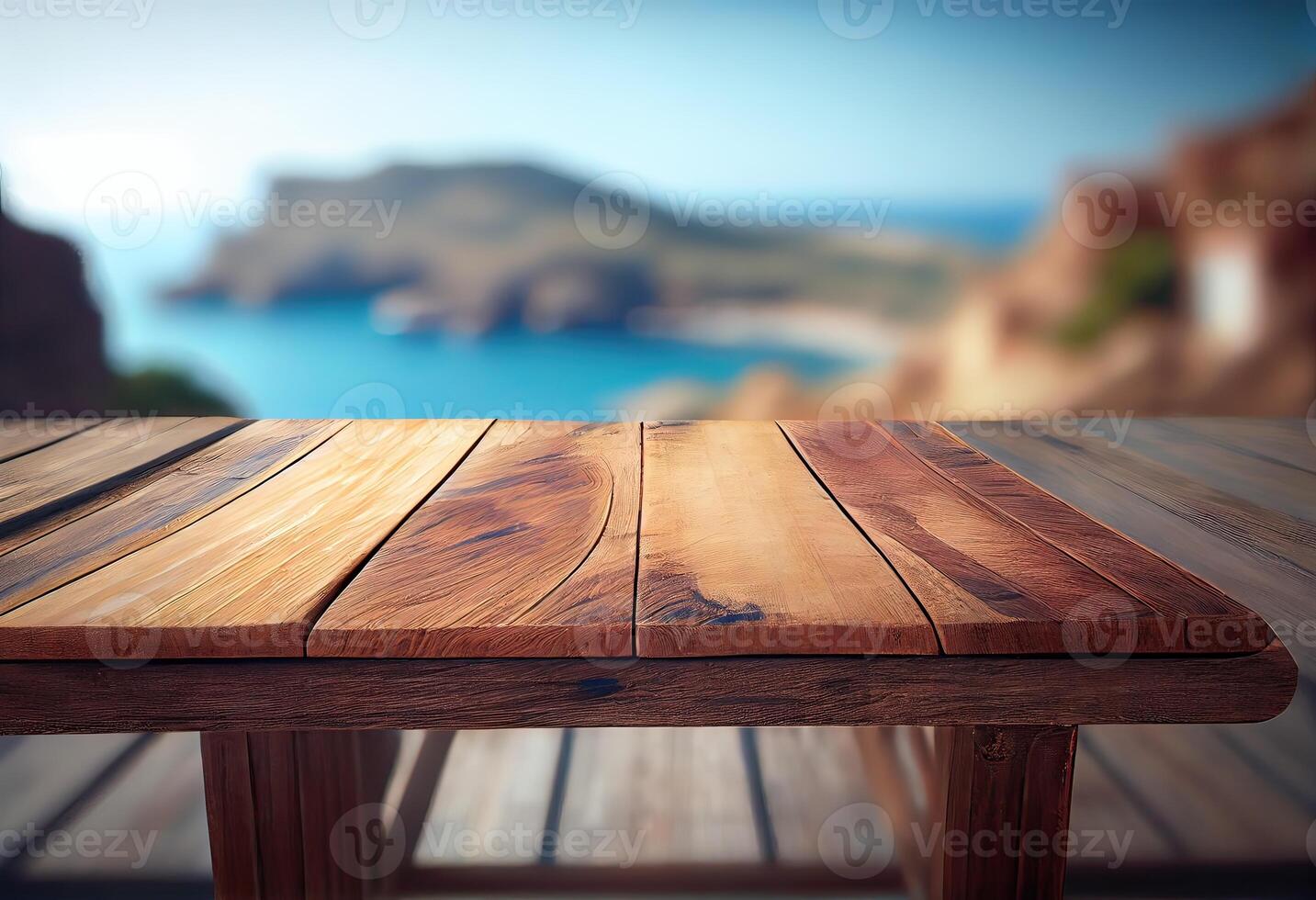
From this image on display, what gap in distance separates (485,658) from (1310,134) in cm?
493

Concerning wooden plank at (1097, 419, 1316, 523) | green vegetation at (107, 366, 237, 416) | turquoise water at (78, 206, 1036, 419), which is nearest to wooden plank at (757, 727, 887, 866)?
wooden plank at (1097, 419, 1316, 523)

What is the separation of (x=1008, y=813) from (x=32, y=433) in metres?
1.36

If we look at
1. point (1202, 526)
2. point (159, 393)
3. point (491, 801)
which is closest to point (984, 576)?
point (1202, 526)

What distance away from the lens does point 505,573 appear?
0.77 meters

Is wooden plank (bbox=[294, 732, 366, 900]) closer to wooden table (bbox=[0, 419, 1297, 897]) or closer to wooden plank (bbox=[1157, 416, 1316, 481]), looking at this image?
wooden table (bbox=[0, 419, 1297, 897])

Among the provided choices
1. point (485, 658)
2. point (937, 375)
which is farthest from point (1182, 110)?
point (485, 658)

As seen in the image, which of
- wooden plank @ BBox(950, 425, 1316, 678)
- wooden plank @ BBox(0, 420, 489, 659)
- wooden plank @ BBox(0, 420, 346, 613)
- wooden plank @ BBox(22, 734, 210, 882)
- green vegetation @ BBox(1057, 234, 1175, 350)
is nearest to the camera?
wooden plank @ BBox(0, 420, 489, 659)

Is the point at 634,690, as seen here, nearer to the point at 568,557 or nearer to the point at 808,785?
the point at 568,557

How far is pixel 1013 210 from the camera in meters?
4.33

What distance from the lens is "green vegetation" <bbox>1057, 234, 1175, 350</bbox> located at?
14.5 ft

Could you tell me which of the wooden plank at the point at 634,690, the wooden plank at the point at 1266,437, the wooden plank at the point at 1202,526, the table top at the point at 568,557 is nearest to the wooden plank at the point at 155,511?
the table top at the point at 568,557

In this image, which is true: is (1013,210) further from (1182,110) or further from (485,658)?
(485,658)

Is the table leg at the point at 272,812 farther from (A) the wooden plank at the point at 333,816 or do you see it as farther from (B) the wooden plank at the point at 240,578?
(B) the wooden plank at the point at 240,578

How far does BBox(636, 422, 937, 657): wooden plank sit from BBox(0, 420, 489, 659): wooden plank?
255 millimetres
